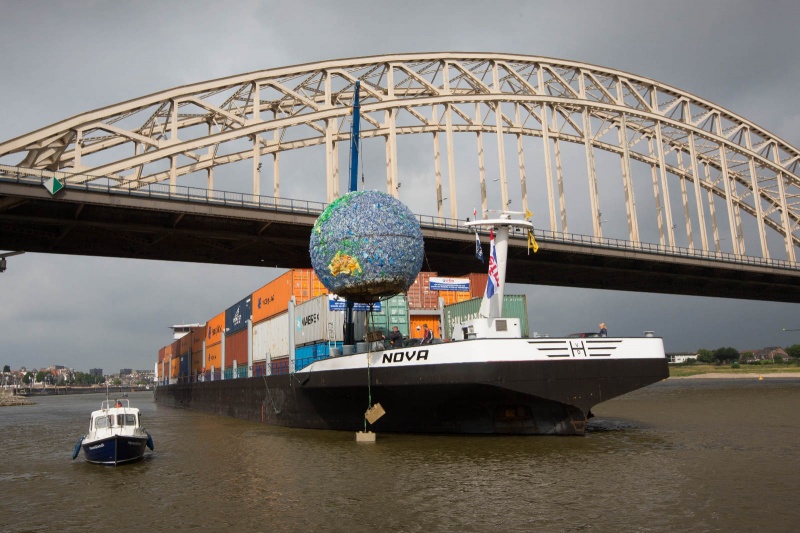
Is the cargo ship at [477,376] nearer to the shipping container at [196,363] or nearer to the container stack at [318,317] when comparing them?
the container stack at [318,317]

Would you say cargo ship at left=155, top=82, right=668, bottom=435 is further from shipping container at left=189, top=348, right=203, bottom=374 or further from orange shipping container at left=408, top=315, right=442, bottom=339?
shipping container at left=189, top=348, right=203, bottom=374

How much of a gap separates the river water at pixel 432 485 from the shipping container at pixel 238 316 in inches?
633

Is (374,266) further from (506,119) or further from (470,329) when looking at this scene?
(506,119)

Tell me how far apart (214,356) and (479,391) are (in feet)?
114

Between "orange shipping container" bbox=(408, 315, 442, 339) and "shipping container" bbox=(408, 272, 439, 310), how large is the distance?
527mm

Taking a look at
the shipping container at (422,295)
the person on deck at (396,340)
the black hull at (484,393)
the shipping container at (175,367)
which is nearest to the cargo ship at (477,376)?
the black hull at (484,393)

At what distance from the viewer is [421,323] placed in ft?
102

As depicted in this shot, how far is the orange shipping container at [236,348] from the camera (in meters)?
42.7

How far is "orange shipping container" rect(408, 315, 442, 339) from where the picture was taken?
3086 cm

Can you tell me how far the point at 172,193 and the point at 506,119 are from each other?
3581cm

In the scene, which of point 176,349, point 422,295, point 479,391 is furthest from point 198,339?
point 479,391

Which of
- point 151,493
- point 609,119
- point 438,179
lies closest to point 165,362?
point 438,179

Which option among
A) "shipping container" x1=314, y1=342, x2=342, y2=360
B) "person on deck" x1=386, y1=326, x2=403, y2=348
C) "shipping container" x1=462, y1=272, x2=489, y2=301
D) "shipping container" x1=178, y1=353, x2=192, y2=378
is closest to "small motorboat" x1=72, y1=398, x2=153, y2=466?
"shipping container" x1=314, y1=342, x2=342, y2=360

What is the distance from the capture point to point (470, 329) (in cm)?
2378
